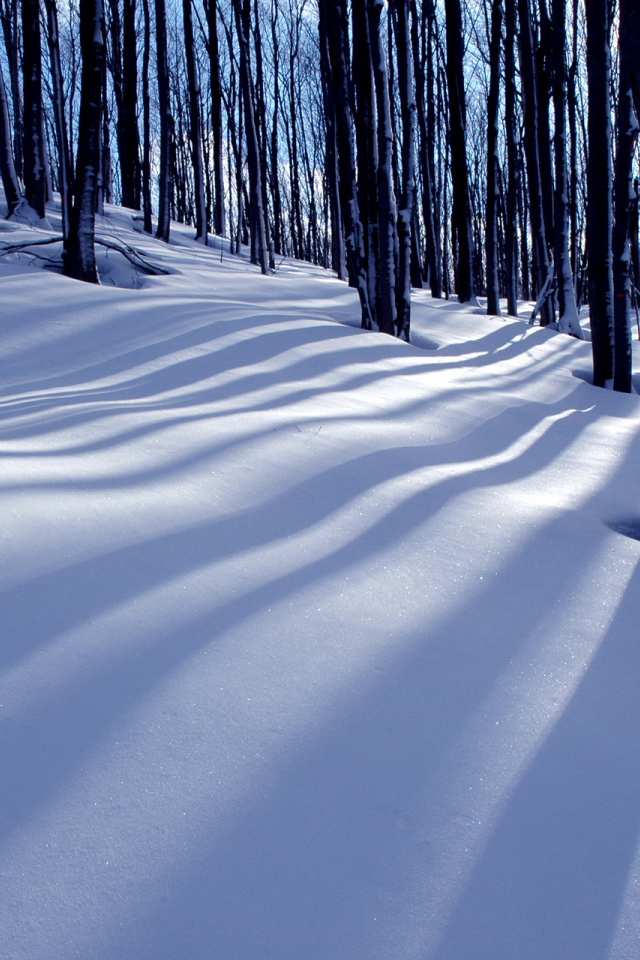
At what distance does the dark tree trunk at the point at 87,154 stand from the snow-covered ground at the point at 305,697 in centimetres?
410

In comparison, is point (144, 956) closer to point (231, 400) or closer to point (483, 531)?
point (483, 531)

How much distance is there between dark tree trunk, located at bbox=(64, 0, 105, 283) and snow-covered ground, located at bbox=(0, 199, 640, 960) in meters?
4.10

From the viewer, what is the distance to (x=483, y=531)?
6.62 ft

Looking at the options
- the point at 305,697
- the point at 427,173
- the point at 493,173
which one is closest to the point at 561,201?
the point at 493,173

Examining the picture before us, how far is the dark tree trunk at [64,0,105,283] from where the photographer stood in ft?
20.4

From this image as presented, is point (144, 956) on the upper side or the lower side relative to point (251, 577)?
lower

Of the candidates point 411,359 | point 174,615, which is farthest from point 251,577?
point 411,359

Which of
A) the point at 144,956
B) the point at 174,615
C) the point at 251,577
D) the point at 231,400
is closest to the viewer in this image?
the point at 144,956

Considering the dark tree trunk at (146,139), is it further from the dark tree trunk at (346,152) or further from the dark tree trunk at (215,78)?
the dark tree trunk at (346,152)

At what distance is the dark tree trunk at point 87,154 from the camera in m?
6.22

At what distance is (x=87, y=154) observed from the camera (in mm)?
6320

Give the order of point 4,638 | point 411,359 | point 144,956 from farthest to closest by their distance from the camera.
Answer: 1. point 411,359
2. point 4,638
3. point 144,956

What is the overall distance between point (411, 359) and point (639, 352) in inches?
217

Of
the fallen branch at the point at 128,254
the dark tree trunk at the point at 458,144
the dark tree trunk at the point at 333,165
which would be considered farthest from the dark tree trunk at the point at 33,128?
the dark tree trunk at the point at 458,144
